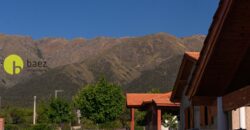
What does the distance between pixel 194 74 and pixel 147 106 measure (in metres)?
26.5

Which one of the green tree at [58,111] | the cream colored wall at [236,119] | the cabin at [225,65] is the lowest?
the green tree at [58,111]

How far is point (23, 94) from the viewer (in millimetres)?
172375

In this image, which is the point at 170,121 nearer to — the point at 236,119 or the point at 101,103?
the point at 101,103

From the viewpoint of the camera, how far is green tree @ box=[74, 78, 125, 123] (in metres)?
63.3

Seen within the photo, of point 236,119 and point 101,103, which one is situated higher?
point 236,119

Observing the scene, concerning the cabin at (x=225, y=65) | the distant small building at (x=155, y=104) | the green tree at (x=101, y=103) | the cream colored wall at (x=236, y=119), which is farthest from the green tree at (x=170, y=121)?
the cabin at (x=225, y=65)

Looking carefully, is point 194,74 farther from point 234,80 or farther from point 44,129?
point 44,129

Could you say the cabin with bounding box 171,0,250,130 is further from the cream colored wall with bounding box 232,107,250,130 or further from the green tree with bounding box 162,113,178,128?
the green tree with bounding box 162,113,178,128

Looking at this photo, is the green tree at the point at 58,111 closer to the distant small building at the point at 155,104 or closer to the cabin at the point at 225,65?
the distant small building at the point at 155,104

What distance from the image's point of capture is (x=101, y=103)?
209 ft

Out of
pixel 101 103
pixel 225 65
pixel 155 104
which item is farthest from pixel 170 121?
pixel 225 65

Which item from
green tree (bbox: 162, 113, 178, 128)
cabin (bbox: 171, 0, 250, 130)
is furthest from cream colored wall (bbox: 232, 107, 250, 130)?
green tree (bbox: 162, 113, 178, 128)

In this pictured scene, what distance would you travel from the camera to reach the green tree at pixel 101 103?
2493 inches

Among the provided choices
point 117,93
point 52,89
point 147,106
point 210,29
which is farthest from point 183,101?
point 52,89
